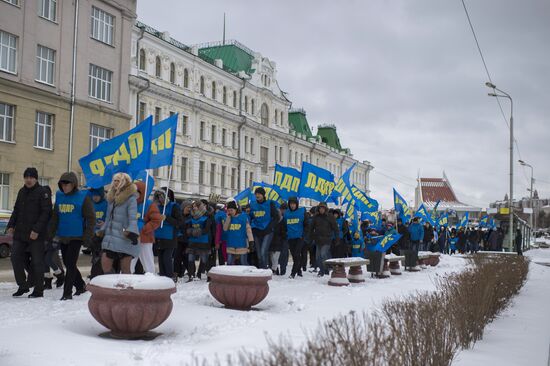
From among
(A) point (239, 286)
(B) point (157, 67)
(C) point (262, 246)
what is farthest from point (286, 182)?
(B) point (157, 67)

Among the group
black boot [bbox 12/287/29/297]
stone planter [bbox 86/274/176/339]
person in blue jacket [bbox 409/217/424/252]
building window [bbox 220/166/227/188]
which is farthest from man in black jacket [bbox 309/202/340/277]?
building window [bbox 220/166/227/188]

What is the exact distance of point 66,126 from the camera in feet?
102

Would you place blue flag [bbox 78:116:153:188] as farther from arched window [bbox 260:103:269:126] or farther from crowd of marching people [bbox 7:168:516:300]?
arched window [bbox 260:103:269:126]

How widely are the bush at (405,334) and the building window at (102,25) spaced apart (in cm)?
2775

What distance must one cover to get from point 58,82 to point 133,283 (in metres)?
26.4

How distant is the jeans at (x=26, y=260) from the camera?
9125 millimetres

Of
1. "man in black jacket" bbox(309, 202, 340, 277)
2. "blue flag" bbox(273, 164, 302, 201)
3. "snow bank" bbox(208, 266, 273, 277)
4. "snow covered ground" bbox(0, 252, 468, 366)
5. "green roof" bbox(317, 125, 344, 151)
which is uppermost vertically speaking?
"green roof" bbox(317, 125, 344, 151)

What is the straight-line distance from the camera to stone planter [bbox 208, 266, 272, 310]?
865 centimetres

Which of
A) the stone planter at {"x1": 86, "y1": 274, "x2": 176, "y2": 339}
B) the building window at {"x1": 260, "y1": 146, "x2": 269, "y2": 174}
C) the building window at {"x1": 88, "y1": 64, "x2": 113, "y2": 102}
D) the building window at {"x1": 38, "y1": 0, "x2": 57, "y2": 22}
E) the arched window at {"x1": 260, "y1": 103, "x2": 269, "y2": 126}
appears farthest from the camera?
the building window at {"x1": 260, "y1": 146, "x2": 269, "y2": 174}

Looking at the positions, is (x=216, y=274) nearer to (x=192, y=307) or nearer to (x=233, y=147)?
(x=192, y=307)

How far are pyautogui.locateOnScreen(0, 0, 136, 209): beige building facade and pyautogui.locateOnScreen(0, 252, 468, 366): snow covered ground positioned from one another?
64.2 ft

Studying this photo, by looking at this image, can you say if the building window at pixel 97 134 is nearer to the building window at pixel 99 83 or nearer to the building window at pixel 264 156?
the building window at pixel 99 83

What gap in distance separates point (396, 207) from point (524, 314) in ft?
27.9

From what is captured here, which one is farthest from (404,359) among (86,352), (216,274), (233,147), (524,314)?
(233,147)
